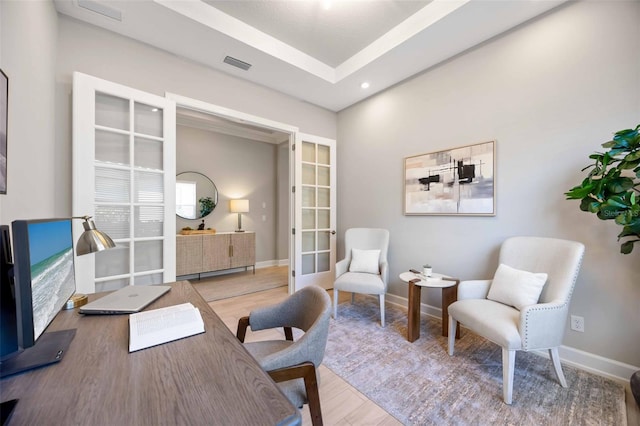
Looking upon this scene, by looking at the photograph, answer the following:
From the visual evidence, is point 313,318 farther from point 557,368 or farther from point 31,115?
point 31,115

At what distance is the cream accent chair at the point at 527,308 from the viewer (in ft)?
5.24

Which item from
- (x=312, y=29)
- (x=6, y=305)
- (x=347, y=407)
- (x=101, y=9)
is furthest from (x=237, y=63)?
(x=347, y=407)

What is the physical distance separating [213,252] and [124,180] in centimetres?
224

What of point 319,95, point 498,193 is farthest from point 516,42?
point 319,95

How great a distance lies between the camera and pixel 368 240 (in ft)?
10.8

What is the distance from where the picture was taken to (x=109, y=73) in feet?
7.37

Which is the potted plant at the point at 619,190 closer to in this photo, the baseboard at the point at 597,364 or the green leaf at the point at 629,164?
the green leaf at the point at 629,164

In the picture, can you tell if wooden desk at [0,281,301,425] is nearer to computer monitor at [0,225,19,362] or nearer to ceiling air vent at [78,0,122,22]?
computer monitor at [0,225,19,362]

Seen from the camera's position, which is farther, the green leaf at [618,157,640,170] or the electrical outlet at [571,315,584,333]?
the electrical outlet at [571,315,584,333]

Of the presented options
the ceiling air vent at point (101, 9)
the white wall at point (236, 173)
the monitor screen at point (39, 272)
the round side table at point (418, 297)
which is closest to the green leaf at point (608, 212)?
the round side table at point (418, 297)

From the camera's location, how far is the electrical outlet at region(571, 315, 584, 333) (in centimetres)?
194

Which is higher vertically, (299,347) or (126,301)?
(126,301)

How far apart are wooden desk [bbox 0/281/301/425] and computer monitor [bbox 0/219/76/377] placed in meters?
0.06

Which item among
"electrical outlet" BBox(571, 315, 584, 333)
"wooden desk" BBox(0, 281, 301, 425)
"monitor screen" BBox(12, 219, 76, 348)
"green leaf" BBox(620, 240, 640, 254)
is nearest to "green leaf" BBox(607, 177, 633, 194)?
"green leaf" BBox(620, 240, 640, 254)
